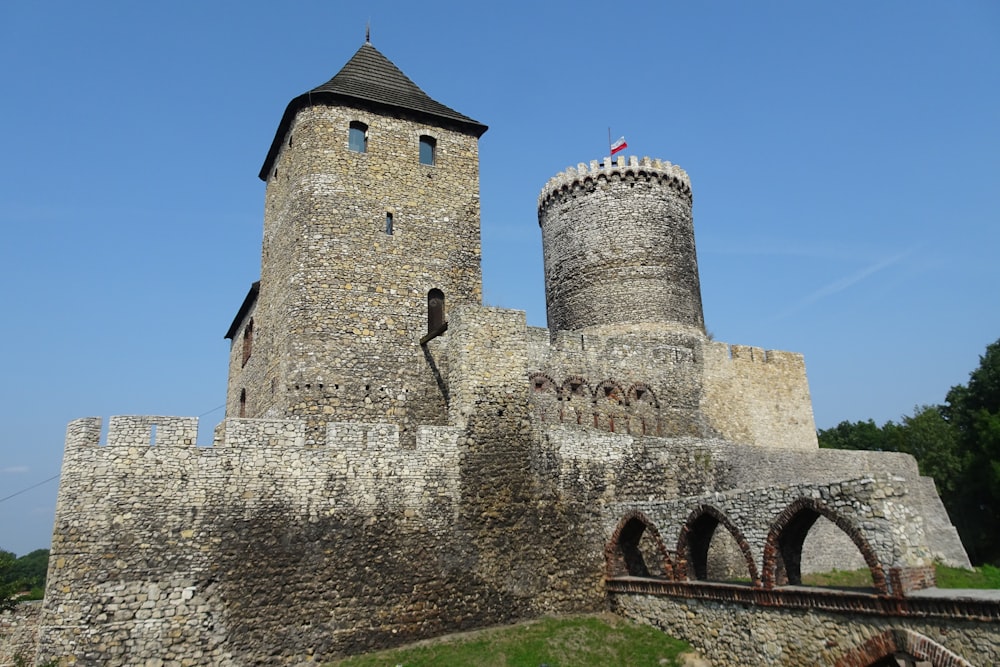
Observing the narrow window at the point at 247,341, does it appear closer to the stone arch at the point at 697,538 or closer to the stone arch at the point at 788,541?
the stone arch at the point at 697,538

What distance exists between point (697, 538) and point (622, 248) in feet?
36.2

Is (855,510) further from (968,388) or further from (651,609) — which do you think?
(968,388)

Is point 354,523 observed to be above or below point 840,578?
above

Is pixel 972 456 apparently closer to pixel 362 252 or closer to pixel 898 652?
pixel 898 652

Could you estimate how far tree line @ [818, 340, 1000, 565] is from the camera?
104 ft

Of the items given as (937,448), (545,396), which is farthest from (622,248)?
(937,448)

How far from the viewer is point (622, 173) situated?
77.6 ft

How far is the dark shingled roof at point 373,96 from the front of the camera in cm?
1816

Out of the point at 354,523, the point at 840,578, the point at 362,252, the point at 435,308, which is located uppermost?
the point at 362,252

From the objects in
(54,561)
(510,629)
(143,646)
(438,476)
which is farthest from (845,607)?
(54,561)

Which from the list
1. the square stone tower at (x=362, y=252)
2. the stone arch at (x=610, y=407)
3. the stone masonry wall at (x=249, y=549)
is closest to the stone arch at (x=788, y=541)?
the stone masonry wall at (x=249, y=549)

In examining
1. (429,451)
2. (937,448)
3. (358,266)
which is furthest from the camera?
(937,448)

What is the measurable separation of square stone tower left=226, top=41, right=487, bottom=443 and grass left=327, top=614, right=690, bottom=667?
4835 millimetres

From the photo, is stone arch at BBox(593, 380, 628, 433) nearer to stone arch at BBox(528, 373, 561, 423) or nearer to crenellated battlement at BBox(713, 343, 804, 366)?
stone arch at BBox(528, 373, 561, 423)
